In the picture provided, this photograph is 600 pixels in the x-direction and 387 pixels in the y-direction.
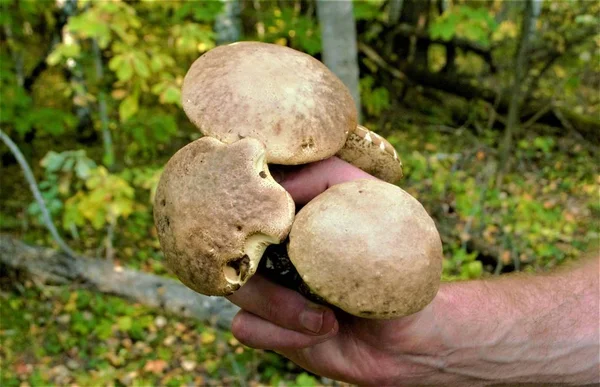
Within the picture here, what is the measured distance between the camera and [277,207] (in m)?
1.21

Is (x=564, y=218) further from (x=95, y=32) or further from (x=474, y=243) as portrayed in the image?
(x=95, y=32)

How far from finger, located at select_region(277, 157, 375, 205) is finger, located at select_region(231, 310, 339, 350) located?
0.41 m

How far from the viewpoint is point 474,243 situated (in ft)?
15.5

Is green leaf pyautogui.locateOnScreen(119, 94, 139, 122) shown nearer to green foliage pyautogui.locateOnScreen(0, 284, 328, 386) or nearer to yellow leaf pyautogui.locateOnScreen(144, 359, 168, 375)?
green foliage pyautogui.locateOnScreen(0, 284, 328, 386)

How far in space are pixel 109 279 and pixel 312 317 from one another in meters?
3.72

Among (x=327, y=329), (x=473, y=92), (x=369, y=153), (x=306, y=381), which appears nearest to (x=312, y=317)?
(x=327, y=329)

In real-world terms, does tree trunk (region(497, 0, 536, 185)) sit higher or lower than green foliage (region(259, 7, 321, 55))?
lower

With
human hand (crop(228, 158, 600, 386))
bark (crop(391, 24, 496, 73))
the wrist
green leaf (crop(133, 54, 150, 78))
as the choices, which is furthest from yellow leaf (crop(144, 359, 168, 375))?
bark (crop(391, 24, 496, 73))

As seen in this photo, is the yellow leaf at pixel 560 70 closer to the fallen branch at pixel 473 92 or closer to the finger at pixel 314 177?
the fallen branch at pixel 473 92

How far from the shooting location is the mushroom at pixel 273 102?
1253 millimetres

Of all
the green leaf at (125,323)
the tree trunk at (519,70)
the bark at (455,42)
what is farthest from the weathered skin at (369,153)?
the bark at (455,42)

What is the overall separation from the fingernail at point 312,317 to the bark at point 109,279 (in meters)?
2.95

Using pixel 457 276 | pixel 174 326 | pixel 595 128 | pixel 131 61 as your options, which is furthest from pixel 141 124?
pixel 595 128

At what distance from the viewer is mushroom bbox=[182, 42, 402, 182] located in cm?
125
